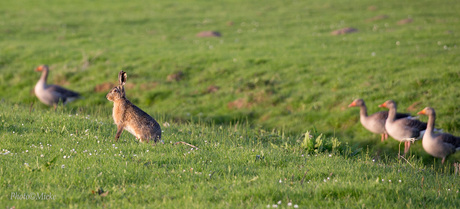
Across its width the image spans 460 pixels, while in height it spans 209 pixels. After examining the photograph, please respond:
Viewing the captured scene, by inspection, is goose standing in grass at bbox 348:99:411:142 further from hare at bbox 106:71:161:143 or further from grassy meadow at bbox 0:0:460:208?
hare at bbox 106:71:161:143

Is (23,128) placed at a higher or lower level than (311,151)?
higher

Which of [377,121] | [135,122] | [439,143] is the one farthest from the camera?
[377,121]

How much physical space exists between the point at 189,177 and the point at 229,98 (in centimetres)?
1564

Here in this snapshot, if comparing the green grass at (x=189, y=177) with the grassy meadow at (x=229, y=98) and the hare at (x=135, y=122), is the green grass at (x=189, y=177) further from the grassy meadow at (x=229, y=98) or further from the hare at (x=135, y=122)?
the hare at (x=135, y=122)

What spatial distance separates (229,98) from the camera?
23.1 metres

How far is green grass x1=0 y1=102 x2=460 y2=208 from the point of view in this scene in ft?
21.9

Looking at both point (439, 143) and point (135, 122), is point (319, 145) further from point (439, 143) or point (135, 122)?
point (439, 143)

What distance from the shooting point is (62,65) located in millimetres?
29250

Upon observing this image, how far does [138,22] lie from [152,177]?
127ft

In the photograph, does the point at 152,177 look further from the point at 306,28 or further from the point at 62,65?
the point at 306,28

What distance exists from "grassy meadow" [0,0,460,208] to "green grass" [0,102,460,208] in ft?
0.11

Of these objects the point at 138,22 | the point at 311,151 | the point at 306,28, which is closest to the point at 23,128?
the point at 311,151

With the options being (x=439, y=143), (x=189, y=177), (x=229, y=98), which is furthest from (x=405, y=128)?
(x=189, y=177)

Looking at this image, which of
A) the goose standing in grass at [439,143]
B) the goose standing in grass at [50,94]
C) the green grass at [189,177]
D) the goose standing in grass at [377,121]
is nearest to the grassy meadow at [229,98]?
the green grass at [189,177]
